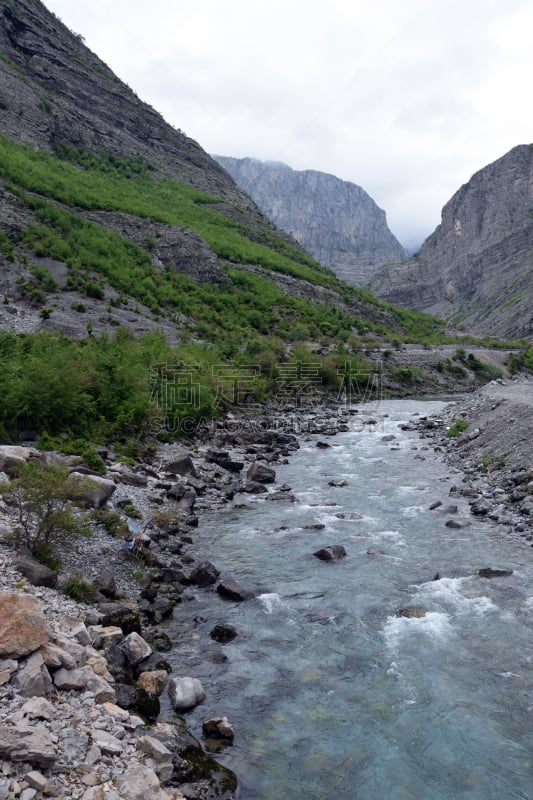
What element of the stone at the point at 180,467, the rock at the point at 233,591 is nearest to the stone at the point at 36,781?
the rock at the point at 233,591

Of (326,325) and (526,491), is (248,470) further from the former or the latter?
(326,325)

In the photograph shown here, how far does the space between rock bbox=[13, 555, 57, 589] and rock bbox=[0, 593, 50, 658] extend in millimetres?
2341

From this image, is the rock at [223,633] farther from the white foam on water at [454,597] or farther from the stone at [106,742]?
the white foam on water at [454,597]

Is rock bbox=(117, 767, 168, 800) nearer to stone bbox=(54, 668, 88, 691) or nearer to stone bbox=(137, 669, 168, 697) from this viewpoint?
stone bbox=(54, 668, 88, 691)

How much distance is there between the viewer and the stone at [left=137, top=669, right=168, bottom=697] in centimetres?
870

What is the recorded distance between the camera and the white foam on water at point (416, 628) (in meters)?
10.7

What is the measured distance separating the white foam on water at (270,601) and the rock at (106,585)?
3421mm

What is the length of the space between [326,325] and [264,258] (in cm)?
1962

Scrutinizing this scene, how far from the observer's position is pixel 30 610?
25.3ft

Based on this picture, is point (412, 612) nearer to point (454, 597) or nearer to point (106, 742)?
point (454, 597)

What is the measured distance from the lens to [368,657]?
10.1 meters

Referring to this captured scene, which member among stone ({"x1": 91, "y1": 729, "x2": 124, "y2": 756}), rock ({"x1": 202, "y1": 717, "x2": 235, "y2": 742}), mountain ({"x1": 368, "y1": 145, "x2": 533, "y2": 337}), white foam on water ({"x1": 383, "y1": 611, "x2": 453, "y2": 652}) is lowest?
rock ({"x1": 202, "y1": 717, "x2": 235, "y2": 742})

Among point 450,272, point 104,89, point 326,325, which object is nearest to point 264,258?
point 326,325

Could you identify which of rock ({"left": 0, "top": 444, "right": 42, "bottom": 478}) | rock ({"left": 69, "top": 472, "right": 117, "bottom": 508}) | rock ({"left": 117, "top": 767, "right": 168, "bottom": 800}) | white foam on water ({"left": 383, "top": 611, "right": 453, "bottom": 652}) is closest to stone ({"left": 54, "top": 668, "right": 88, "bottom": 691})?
rock ({"left": 117, "top": 767, "right": 168, "bottom": 800})
